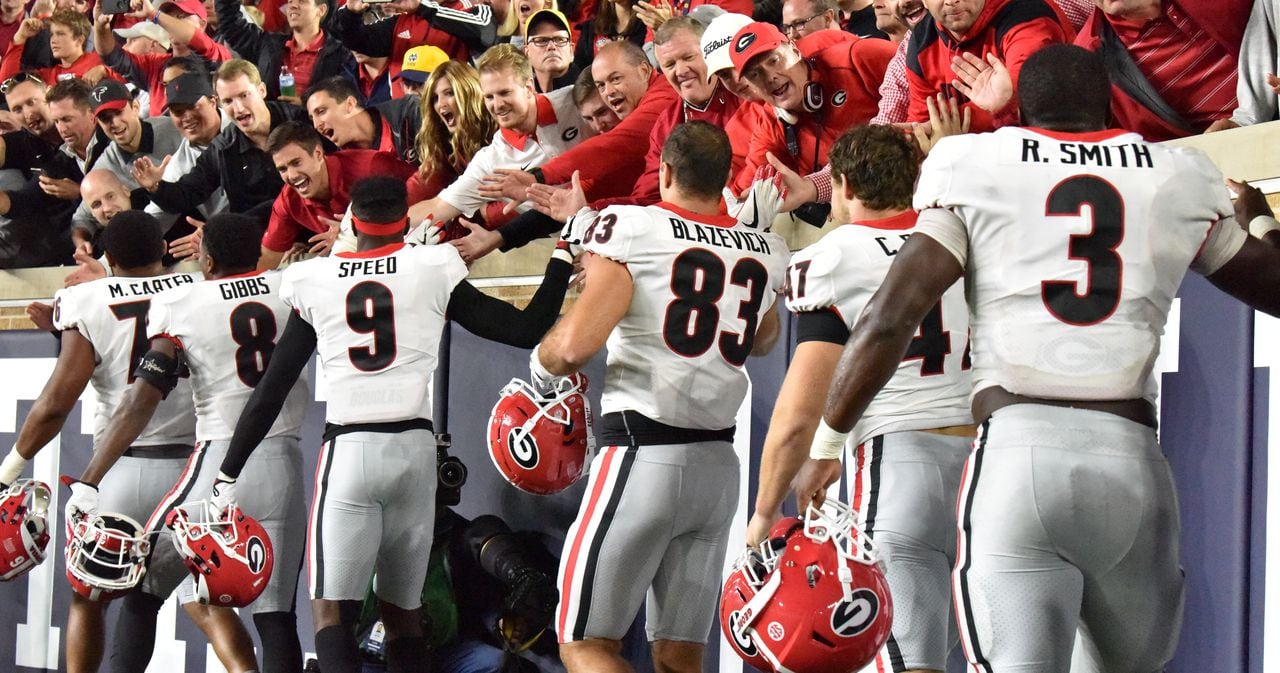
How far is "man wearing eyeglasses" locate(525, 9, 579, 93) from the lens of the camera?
735 cm

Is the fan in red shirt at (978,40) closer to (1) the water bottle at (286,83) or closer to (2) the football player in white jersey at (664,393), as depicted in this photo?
(2) the football player in white jersey at (664,393)

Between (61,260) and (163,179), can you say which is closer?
(163,179)

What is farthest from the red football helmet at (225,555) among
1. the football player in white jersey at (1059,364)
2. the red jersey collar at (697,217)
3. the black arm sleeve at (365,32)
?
the black arm sleeve at (365,32)

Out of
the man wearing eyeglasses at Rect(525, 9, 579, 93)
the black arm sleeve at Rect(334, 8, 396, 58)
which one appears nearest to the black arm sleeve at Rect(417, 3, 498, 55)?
the black arm sleeve at Rect(334, 8, 396, 58)

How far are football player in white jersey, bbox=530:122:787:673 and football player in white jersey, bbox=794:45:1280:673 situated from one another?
55.1 inches

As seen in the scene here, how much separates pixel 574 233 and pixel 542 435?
0.79 meters

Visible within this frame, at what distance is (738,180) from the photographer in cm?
566

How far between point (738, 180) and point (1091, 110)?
266 centimetres

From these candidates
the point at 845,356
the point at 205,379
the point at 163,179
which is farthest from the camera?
the point at 163,179

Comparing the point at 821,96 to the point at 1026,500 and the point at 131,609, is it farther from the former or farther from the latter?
the point at 131,609

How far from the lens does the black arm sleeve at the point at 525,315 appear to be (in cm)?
495

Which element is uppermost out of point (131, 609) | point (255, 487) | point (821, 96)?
point (821, 96)

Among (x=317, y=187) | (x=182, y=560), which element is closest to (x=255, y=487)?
(x=182, y=560)

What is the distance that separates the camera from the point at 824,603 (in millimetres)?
3172
